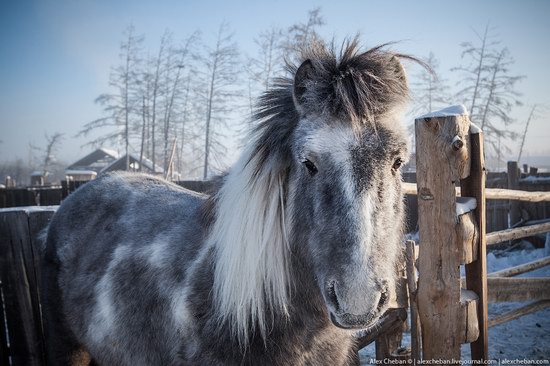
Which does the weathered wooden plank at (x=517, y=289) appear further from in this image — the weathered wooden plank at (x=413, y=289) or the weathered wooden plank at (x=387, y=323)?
the weathered wooden plank at (x=413, y=289)

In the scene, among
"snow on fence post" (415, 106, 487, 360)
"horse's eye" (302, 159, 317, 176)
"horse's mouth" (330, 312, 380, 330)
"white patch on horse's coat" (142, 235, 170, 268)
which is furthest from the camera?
"white patch on horse's coat" (142, 235, 170, 268)

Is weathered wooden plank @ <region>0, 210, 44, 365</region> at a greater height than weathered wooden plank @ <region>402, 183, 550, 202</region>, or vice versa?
weathered wooden plank @ <region>402, 183, 550, 202</region>

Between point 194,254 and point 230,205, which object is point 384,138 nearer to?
point 230,205

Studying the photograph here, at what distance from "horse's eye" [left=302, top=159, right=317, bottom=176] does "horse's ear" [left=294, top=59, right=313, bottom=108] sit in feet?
1.00

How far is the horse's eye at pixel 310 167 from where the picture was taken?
1.62 meters

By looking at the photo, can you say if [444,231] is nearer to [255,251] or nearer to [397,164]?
[397,164]

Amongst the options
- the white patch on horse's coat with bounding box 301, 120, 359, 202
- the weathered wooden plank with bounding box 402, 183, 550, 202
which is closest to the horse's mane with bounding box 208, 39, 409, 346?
the white patch on horse's coat with bounding box 301, 120, 359, 202

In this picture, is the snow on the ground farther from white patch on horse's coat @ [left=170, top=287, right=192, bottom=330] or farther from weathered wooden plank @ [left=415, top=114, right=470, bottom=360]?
white patch on horse's coat @ [left=170, top=287, right=192, bottom=330]

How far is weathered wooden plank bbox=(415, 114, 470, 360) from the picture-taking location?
201 cm

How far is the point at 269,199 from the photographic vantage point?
1.82 m

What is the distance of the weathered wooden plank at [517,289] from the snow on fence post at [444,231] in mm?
944

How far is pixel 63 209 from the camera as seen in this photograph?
10.6 ft

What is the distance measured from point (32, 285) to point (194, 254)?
2.40 m

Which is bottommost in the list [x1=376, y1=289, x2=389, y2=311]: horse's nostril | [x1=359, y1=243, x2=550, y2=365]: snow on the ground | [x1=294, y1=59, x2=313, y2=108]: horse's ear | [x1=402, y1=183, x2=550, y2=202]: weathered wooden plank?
[x1=359, y1=243, x2=550, y2=365]: snow on the ground
